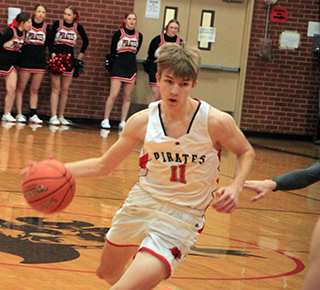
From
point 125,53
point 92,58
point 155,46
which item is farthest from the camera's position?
point 92,58

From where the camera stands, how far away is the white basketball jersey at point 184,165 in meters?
2.54

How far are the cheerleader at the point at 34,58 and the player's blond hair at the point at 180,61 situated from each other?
797cm

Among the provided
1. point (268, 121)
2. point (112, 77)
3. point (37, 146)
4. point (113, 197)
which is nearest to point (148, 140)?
point (113, 197)

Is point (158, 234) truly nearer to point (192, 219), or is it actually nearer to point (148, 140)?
point (192, 219)

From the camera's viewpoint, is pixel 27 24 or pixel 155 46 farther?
pixel 155 46

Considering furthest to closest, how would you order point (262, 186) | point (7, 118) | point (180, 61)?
point (7, 118)
point (262, 186)
point (180, 61)

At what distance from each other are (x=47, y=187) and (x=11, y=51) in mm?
7997

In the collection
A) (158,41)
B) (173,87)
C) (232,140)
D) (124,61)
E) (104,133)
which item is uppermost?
(158,41)

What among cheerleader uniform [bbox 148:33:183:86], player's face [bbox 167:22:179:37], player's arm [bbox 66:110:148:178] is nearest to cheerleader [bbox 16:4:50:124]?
cheerleader uniform [bbox 148:33:183:86]

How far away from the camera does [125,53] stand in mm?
10695

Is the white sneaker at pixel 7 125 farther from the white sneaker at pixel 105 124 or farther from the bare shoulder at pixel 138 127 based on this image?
the bare shoulder at pixel 138 127

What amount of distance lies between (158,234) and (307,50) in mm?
10522

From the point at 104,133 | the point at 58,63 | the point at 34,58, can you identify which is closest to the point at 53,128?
the point at 104,133

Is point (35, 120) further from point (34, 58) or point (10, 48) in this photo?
point (10, 48)
